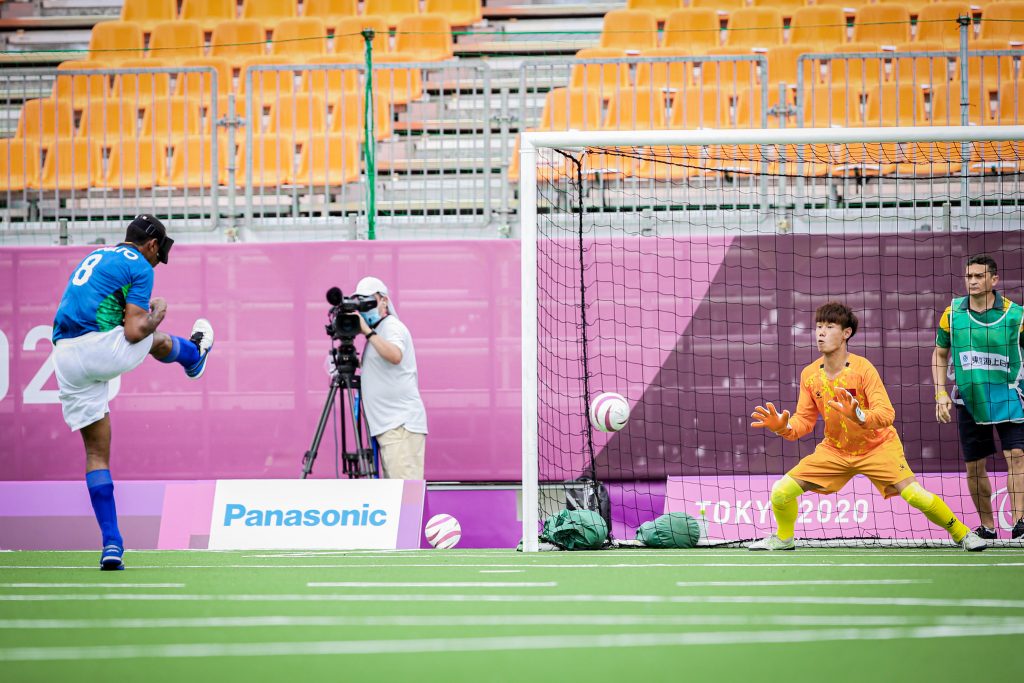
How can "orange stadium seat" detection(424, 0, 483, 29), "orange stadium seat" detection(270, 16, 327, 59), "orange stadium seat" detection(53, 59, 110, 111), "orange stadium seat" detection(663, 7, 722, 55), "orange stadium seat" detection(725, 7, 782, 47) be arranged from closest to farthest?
"orange stadium seat" detection(53, 59, 110, 111)
"orange stadium seat" detection(663, 7, 722, 55)
"orange stadium seat" detection(725, 7, 782, 47)
"orange stadium seat" detection(270, 16, 327, 59)
"orange stadium seat" detection(424, 0, 483, 29)

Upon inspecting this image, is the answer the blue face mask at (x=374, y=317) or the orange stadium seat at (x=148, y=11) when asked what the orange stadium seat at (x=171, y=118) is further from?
the orange stadium seat at (x=148, y=11)

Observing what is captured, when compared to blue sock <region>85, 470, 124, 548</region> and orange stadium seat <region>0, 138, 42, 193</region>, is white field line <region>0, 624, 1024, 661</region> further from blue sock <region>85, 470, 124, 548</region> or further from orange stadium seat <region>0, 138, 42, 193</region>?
orange stadium seat <region>0, 138, 42, 193</region>

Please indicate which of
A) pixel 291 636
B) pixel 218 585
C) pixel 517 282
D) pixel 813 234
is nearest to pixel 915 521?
pixel 813 234

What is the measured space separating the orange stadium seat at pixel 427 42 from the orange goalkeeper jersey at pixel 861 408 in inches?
302

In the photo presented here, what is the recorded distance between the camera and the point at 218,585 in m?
5.14

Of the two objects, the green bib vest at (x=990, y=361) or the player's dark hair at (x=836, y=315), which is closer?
the player's dark hair at (x=836, y=315)

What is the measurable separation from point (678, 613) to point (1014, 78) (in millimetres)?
7884

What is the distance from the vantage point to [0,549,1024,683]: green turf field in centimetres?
312

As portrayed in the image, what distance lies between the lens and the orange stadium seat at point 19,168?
1023cm

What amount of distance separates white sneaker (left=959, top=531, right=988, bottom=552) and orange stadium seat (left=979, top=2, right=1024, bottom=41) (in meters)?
6.80

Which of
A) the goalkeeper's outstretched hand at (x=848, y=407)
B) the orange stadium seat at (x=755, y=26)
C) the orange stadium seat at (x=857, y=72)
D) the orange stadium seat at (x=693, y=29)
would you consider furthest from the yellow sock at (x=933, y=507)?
the orange stadium seat at (x=755, y=26)

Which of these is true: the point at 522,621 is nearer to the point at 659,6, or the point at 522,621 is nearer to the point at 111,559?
the point at 111,559

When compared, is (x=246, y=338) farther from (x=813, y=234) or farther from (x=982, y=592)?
(x=982, y=592)

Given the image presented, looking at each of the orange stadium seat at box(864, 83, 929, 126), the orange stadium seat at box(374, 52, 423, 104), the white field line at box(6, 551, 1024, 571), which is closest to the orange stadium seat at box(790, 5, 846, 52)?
the orange stadium seat at box(864, 83, 929, 126)
